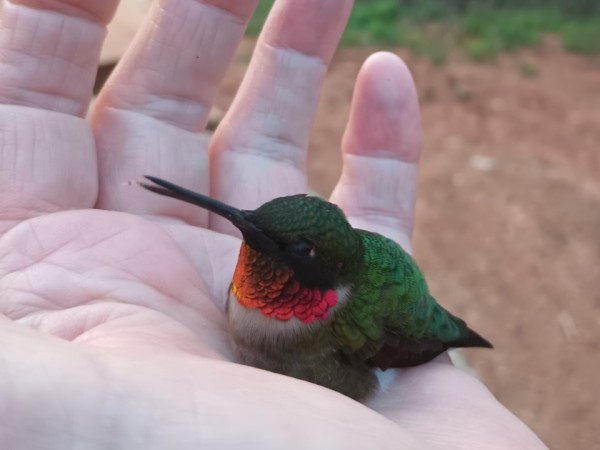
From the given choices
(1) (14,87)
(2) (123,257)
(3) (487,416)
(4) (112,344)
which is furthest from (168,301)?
(3) (487,416)

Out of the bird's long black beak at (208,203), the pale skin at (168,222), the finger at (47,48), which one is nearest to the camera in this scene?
the pale skin at (168,222)

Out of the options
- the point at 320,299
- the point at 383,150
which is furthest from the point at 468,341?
the point at 383,150

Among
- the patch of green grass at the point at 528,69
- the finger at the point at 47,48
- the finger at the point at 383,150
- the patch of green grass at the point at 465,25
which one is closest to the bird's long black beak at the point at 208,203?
the finger at the point at 47,48

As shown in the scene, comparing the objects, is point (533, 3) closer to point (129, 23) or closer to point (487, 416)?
point (129, 23)

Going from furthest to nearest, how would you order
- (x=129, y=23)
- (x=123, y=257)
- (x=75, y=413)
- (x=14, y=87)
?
(x=129, y=23) → (x=14, y=87) → (x=123, y=257) → (x=75, y=413)

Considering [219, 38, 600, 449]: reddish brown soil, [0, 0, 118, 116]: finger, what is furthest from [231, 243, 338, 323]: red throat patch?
[219, 38, 600, 449]: reddish brown soil

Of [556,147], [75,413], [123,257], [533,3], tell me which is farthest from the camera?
[533,3]

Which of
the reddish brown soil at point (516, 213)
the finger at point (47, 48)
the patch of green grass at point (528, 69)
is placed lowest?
the reddish brown soil at point (516, 213)

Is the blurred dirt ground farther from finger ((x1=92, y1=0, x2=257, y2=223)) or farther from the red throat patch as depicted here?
the red throat patch

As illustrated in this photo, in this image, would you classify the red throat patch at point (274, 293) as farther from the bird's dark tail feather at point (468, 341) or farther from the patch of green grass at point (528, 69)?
the patch of green grass at point (528, 69)
